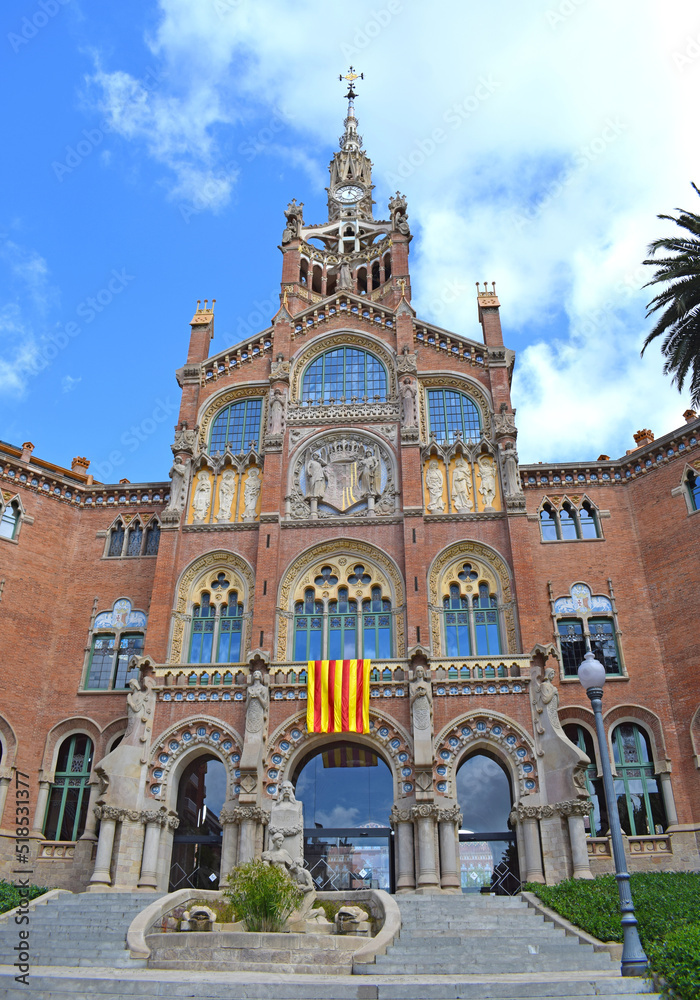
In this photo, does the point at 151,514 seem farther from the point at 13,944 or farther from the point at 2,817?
the point at 13,944

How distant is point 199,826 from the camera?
31.4 meters

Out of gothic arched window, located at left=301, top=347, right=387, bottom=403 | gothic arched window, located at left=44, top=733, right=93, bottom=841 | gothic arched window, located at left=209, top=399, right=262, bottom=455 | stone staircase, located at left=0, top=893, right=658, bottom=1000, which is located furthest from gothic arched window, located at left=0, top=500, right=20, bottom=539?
stone staircase, located at left=0, top=893, right=658, bottom=1000

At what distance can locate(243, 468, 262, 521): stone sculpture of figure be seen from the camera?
3619 cm

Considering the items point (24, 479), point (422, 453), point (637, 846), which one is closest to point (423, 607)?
point (422, 453)

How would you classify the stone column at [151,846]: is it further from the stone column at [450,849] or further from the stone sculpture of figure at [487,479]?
the stone sculpture of figure at [487,479]

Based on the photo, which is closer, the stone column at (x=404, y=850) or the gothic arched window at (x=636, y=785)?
the stone column at (x=404, y=850)

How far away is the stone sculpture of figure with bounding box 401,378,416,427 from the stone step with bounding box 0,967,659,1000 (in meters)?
24.0

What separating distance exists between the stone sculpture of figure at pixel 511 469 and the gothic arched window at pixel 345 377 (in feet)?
21.0

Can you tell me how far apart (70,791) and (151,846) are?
231 inches

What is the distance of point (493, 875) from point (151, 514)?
69.0 feet

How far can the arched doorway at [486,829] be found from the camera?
29266mm

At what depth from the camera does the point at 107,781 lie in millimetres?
28922

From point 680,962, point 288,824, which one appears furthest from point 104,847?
point 680,962

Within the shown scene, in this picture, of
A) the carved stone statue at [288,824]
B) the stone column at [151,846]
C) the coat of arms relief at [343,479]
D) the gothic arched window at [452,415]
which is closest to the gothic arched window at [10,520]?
the coat of arms relief at [343,479]
